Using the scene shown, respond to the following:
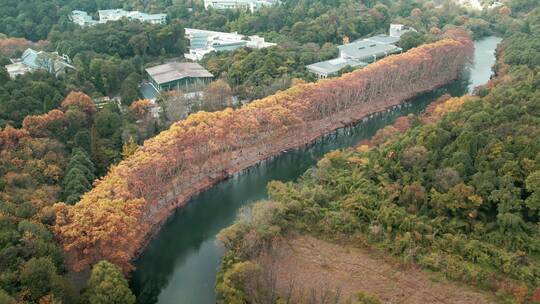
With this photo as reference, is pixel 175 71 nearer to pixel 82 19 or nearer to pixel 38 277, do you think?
pixel 82 19

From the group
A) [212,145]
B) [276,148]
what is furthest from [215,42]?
[212,145]

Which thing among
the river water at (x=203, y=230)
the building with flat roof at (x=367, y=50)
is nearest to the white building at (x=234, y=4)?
the building with flat roof at (x=367, y=50)

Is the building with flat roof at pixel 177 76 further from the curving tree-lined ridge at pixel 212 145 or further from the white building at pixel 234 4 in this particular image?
the white building at pixel 234 4

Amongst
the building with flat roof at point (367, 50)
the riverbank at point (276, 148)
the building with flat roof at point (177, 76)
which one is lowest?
the riverbank at point (276, 148)

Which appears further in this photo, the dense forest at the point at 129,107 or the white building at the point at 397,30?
the white building at the point at 397,30

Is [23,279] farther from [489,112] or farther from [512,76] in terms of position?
[512,76]

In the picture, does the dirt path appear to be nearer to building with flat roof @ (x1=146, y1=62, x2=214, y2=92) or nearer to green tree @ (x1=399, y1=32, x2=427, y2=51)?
building with flat roof @ (x1=146, y1=62, x2=214, y2=92)
